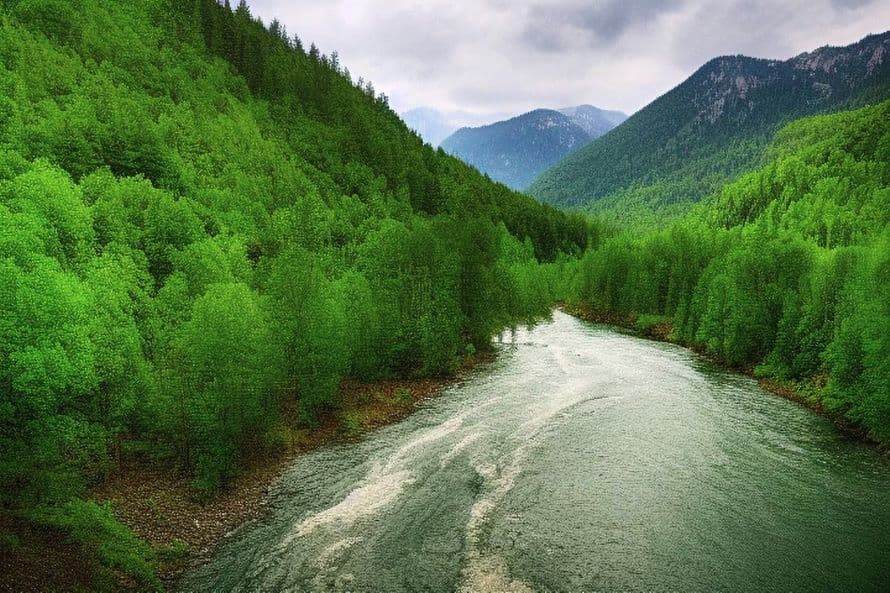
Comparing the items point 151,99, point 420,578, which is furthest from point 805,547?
point 151,99

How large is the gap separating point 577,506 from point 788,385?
38.3 metres

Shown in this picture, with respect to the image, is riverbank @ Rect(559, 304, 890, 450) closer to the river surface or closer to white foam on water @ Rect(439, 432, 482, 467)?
the river surface

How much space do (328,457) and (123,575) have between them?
1618cm

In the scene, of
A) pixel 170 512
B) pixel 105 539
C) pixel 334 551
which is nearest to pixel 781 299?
pixel 334 551

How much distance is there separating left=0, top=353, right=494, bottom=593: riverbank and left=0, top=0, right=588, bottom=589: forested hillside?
71cm

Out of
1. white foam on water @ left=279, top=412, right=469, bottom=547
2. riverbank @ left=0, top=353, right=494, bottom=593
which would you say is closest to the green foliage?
riverbank @ left=0, top=353, right=494, bottom=593

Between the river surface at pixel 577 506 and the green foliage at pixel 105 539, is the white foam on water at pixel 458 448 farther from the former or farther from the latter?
the green foliage at pixel 105 539

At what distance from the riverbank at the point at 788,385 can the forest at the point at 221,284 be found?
58cm

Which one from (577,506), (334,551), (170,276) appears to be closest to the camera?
(334,551)

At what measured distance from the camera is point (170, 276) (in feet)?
128

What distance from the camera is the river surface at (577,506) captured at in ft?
78.2

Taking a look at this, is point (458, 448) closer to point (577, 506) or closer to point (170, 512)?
point (577, 506)

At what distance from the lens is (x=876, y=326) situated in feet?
129

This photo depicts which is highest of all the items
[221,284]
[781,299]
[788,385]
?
[221,284]
